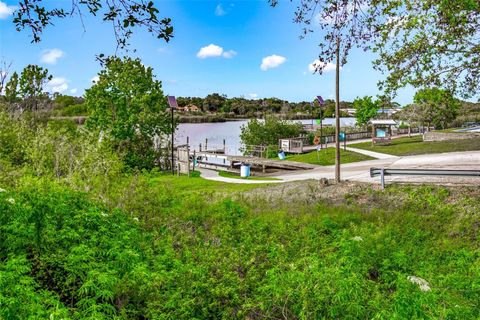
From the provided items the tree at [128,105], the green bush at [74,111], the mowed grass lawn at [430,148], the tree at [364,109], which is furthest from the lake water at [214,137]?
the mowed grass lawn at [430,148]

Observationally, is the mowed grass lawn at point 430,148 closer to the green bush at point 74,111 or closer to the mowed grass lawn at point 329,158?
the mowed grass lawn at point 329,158

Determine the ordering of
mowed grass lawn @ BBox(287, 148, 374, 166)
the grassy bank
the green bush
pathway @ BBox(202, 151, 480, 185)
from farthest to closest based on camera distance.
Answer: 1. the green bush
2. mowed grass lawn @ BBox(287, 148, 374, 166)
3. pathway @ BBox(202, 151, 480, 185)
4. the grassy bank

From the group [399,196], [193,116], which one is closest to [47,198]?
[399,196]

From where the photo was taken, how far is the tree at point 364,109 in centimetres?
4963

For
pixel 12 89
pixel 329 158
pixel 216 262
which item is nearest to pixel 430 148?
pixel 329 158

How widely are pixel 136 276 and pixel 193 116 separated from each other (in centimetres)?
10957

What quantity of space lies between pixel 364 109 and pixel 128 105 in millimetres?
29734

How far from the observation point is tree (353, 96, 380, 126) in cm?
4963

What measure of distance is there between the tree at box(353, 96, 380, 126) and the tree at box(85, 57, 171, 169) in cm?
2688

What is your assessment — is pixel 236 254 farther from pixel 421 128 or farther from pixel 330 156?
pixel 421 128

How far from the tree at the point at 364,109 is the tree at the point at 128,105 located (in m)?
26.9

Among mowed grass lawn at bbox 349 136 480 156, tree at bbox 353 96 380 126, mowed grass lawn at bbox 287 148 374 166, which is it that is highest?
tree at bbox 353 96 380 126

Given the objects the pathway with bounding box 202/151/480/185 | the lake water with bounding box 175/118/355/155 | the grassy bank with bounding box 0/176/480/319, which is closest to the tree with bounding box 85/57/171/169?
the lake water with bounding box 175/118/355/155

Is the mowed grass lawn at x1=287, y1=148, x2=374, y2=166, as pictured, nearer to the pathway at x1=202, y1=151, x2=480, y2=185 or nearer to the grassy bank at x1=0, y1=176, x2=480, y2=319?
the pathway at x1=202, y1=151, x2=480, y2=185
